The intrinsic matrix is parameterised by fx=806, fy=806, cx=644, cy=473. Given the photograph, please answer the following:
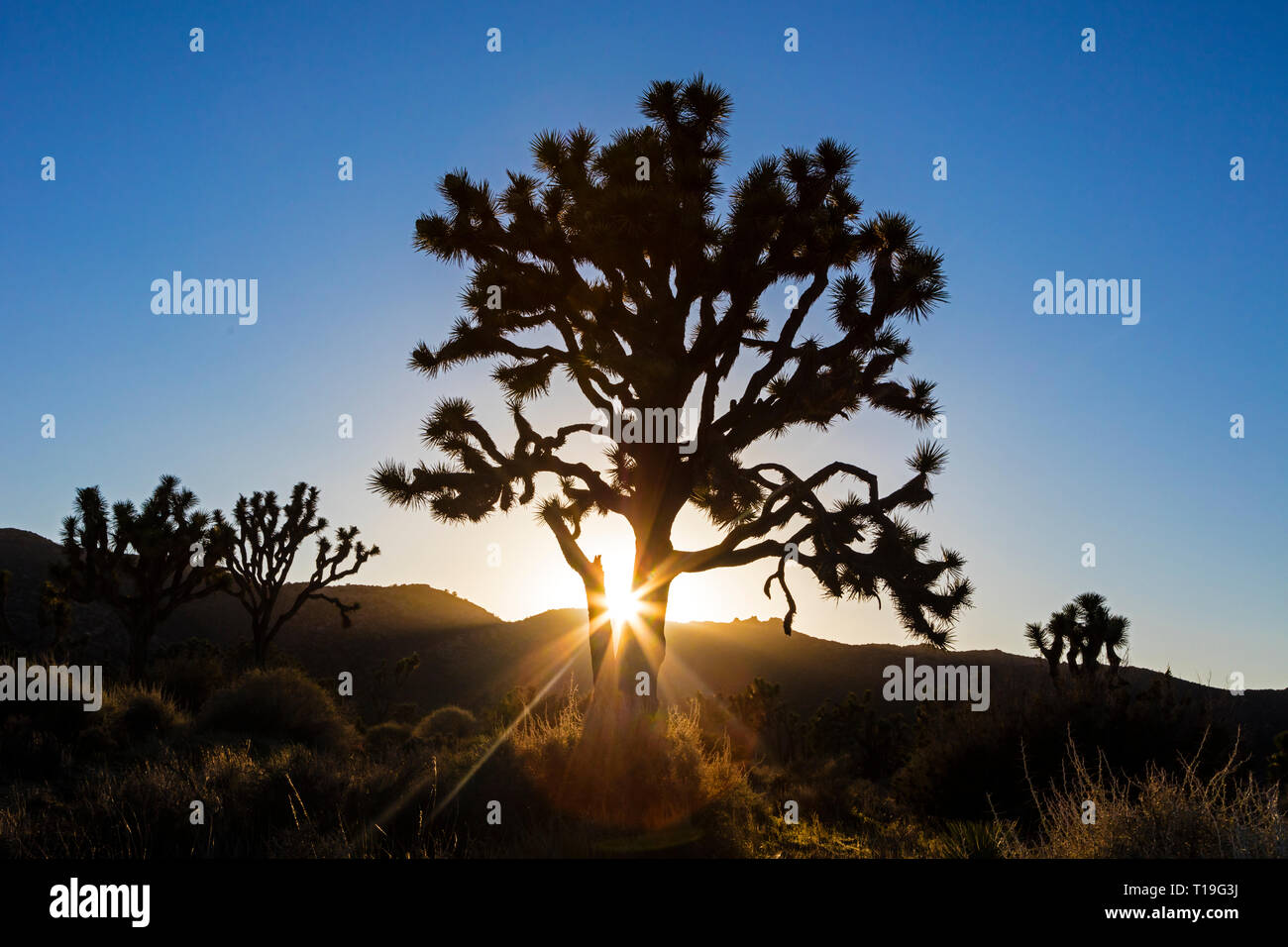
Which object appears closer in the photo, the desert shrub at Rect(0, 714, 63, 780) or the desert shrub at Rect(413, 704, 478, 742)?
the desert shrub at Rect(0, 714, 63, 780)

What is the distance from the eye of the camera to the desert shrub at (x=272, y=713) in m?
16.4

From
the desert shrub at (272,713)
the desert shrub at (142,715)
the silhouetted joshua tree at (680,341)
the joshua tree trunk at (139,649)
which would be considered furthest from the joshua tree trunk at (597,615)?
the joshua tree trunk at (139,649)

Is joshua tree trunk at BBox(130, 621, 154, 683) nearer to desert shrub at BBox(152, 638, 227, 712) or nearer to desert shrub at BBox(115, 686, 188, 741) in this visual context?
desert shrub at BBox(152, 638, 227, 712)

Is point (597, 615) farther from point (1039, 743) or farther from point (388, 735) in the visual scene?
point (388, 735)

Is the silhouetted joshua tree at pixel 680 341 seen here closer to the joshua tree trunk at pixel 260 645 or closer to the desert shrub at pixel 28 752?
the desert shrub at pixel 28 752

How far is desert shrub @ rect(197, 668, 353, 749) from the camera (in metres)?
16.4

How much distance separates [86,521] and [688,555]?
20.1 metres

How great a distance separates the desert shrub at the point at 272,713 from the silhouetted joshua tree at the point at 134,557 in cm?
792

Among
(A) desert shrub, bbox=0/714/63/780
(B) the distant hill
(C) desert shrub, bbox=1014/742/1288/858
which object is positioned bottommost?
(B) the distant hill

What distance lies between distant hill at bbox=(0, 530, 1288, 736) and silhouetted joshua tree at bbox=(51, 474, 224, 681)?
69.4 feet

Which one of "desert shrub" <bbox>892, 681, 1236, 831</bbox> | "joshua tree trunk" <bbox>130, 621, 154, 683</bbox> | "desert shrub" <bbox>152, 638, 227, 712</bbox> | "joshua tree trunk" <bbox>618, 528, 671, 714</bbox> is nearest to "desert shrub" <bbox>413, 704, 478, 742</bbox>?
"desert shrub" <bbox>152, 638, 227, 712</bbox>

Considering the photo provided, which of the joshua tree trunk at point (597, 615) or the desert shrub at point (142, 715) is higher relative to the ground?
the joshua tree trunk at point (597, 615)
